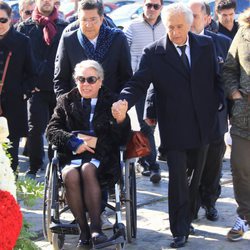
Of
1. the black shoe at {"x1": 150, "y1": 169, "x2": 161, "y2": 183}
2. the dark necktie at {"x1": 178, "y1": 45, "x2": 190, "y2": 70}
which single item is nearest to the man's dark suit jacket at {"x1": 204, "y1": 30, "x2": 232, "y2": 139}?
the dark necktie at {"x1": 178, "y1": 45, "x2": 190, "y2": 70}

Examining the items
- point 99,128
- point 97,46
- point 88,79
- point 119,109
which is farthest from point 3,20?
point 119,109

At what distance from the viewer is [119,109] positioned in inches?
213

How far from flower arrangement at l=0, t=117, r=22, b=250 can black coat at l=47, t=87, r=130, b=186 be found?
168cm

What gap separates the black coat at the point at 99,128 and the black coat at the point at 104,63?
0.52 m

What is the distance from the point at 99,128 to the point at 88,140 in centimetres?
13

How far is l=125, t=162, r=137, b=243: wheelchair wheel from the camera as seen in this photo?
18.4ft

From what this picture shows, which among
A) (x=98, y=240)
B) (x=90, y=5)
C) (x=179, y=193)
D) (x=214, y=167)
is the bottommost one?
(x=98, y=240)

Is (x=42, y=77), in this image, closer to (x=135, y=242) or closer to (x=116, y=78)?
(x=116, y=78)

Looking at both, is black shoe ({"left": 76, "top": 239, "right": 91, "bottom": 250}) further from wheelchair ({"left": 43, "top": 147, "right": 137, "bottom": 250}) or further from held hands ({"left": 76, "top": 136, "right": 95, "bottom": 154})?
held hands ({"left": 76, "top": 136, "right": 95, "bottom": 154})

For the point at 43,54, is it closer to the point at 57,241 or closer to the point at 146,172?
the point at 146,172

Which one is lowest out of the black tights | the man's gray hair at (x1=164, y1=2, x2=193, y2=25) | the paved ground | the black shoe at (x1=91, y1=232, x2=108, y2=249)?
the paved ground

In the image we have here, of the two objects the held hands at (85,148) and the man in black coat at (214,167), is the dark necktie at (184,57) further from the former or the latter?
the held hands at (85,148)

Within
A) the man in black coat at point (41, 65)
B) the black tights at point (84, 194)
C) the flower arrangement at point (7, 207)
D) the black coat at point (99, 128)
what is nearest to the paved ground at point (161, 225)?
the black tights at point (84, 194)

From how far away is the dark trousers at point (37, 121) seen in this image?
26.2 feet
